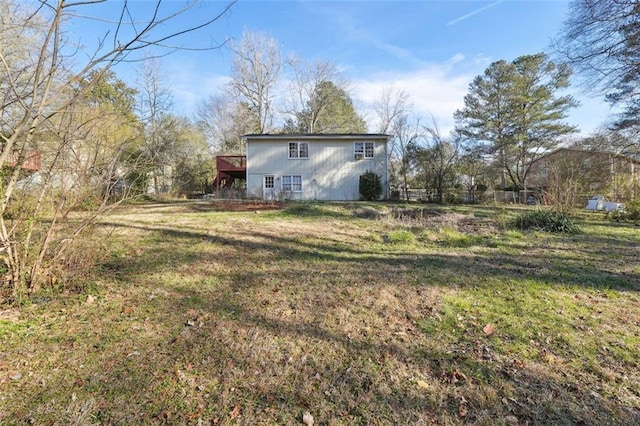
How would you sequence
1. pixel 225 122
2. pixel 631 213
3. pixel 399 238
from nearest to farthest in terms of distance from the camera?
1. pixel 399 238
2. pixel 631 213
3. pixel 225 122

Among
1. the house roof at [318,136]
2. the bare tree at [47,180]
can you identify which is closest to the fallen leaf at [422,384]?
the bare tree at [47,180]

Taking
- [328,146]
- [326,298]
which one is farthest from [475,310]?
[328,146]

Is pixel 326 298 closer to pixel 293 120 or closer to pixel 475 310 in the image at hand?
pixel 475 310

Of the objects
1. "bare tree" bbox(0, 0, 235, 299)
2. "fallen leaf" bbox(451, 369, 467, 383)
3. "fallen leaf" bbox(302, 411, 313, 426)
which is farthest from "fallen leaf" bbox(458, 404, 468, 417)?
"bare tree" bbox(0, 0, 235, 299)

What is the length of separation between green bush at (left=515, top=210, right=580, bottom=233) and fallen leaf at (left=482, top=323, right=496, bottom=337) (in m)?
6.68

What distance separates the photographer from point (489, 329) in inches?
127

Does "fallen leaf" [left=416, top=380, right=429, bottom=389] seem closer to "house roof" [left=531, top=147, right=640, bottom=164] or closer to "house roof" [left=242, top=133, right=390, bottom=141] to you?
"house roof" [left=242, top=133, right=390, bottom=141]

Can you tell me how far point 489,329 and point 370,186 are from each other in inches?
617

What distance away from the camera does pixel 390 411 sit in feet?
7.06

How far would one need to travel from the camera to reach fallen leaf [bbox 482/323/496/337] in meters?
3.13

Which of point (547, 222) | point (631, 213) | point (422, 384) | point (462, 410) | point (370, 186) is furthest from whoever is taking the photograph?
point (370, 186)

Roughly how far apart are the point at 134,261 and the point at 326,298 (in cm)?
308

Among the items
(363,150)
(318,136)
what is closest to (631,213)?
(363,150)

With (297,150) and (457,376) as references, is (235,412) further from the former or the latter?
(297,150)
